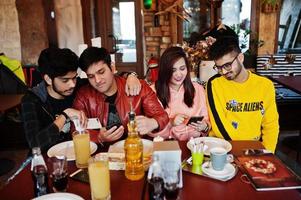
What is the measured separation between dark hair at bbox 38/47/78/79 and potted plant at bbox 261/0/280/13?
13.5ft

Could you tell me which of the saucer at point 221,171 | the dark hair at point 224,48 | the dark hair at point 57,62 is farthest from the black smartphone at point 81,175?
the dark hair at point 224,48

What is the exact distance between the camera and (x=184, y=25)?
18.5 ft

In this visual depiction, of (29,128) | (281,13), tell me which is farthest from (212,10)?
(29,128)

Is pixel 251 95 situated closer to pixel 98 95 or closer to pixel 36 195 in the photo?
pixel 98 95

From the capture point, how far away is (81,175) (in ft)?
4.49

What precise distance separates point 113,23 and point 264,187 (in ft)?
18.4

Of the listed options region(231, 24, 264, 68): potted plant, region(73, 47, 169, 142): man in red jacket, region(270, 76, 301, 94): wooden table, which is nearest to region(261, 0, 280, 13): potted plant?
region(231, 24, 264, 68): potted plant

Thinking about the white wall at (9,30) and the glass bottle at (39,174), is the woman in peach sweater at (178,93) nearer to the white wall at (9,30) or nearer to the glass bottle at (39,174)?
the glass bottle at (39,174)

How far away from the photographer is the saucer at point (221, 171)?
4.29 ft

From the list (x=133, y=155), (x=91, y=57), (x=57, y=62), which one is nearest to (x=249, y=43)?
(x=91, y=57)

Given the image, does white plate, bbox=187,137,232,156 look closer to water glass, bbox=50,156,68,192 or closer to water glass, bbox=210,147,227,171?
water glass, bbox=210,147,227,171

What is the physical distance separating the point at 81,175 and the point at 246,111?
3.93ft

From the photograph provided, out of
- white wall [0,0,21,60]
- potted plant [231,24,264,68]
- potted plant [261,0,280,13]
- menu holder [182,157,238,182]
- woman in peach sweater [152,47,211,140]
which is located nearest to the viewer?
menu holder [182,157,238,182]

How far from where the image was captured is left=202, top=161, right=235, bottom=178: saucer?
1309mm
